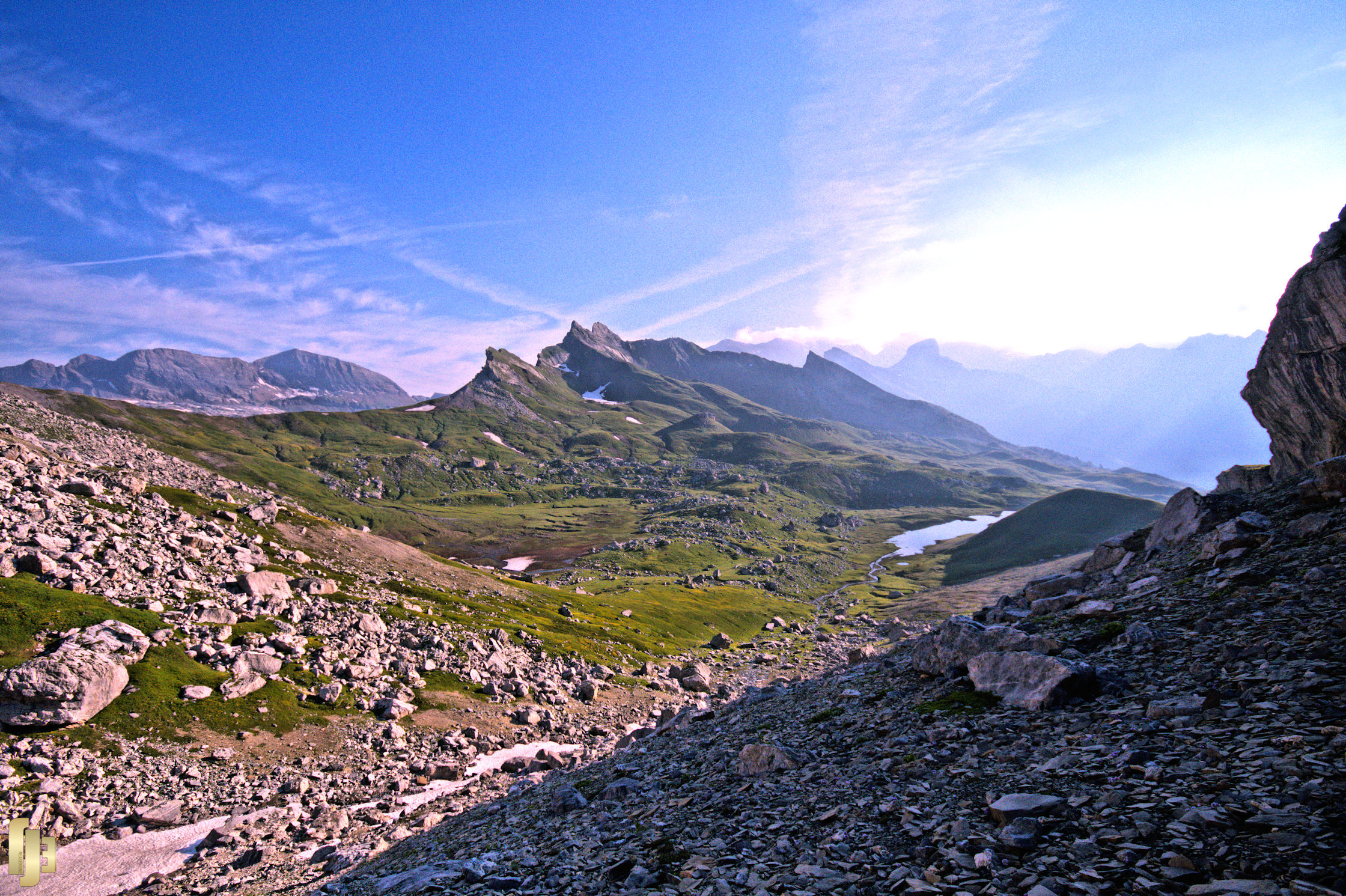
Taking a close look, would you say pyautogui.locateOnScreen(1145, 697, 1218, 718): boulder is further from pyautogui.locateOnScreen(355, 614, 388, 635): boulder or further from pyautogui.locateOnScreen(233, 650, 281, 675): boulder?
pyautogui.locateOnScreen(355, 614, 388, 635): boulder

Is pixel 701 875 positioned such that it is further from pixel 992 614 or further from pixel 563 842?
pixel 992 614

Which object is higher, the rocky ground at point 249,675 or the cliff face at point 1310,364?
the cliff face at point 1310,364

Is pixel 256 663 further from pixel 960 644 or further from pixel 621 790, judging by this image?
pixel 960 644

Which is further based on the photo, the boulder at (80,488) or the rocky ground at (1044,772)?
the boulder at (80,488)

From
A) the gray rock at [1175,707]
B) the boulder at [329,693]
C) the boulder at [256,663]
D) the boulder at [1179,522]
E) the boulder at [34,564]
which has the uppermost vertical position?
the boulder at [1179,522]

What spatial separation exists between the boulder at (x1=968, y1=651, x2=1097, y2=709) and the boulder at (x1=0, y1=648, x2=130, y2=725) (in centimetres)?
5125

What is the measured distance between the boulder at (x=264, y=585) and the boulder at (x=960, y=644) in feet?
187

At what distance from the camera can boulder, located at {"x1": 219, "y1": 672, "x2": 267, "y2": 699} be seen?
41469mm

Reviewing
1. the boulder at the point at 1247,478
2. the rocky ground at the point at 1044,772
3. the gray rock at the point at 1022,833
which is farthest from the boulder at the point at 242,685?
the boulder at the point at 1247,478

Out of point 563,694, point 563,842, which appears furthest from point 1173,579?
point 563,694

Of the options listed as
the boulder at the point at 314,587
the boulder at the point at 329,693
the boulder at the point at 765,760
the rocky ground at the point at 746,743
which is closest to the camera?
the rocky ground at the point at 746,743

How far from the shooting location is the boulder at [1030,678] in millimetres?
19141

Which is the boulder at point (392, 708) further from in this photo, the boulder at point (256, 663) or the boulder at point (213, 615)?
the boulder at point (213, 615)

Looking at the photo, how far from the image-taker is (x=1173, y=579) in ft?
90.0
